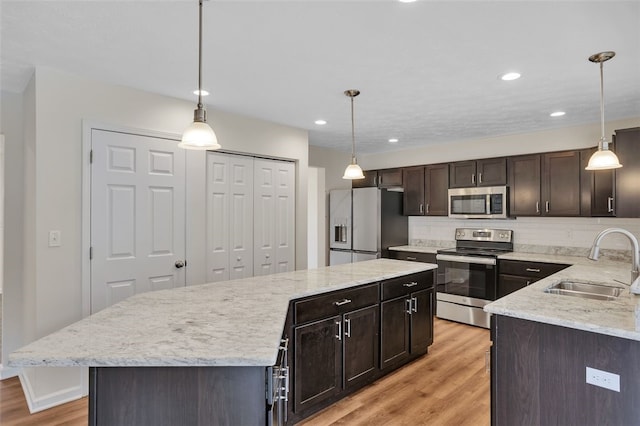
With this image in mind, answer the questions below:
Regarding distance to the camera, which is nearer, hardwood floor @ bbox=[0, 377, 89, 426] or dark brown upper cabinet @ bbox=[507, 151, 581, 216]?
hardwood floor @ bbox=[0, 377, 89, 426]

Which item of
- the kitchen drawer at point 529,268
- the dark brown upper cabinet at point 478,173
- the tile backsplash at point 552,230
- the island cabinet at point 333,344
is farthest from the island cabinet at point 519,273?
the island cabinet at point 333,344

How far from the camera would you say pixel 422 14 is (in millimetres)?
1896

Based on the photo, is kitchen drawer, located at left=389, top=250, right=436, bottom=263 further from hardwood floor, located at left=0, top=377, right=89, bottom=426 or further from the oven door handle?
hardwood floor, located at left=0, top=377, right=89, bottom=426

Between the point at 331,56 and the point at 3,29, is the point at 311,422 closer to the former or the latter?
the point at 331,56

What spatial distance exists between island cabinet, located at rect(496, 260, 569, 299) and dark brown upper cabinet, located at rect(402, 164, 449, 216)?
1.15 metres

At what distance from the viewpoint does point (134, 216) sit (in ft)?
9.98

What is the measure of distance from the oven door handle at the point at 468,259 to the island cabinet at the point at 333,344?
214cm

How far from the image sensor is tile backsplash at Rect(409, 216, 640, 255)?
4.05 metres

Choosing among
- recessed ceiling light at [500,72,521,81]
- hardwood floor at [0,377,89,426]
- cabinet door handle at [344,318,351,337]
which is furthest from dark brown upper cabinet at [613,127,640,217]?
hardwood floor at [0,377,89,426]

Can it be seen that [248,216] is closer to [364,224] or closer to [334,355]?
[334,355]

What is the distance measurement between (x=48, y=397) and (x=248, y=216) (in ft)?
7.18

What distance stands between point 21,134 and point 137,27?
195cm

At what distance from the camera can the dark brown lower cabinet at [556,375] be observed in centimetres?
168

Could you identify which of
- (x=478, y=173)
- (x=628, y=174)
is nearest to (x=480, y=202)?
(x=478, y=173)
